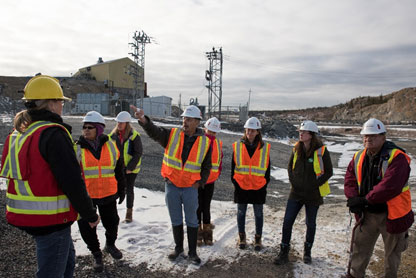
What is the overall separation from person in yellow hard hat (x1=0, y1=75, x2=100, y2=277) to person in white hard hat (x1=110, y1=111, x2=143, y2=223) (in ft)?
9.29

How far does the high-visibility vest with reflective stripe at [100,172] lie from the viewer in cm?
382

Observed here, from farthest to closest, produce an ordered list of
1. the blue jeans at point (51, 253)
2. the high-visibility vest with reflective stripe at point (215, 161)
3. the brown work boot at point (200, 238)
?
the high-visibility vest with reflective stripe at point (215, 161) < the brown work boot at point (200, 238) < the blue jeans at point (51, 253)

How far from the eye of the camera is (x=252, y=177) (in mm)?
4641

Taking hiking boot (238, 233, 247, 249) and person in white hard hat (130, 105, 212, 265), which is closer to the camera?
person in white hard hat (130, 105, 212, 265)

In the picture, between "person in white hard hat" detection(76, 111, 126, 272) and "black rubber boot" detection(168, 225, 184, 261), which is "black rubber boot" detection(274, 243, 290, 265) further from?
"person in white hard hat" detection(76, 111, 126, 272)

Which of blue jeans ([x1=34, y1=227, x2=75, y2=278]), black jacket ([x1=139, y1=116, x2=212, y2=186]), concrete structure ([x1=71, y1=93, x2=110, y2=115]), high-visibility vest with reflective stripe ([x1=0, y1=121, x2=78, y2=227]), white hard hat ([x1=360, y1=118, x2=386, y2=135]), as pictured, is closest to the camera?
high-visibility vest with reflective stripe ([x1=0, y1=121, x2=78, y2=227])

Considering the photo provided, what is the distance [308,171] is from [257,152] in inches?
32.4

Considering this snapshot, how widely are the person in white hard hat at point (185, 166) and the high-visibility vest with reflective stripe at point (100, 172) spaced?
0.62 metres

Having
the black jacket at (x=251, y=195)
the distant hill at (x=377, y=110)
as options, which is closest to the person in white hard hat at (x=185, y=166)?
the black jacket at (x=251, y=195)

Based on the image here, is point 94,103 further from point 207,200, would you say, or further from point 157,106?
point 207,200

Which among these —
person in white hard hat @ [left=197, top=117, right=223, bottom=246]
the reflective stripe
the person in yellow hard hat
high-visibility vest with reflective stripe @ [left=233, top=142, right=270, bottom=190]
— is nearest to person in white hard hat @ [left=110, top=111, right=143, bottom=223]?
person in white hard hat @ [left=197, top=117, right=223, bottom=246]

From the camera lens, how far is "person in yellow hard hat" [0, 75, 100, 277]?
2225 mm

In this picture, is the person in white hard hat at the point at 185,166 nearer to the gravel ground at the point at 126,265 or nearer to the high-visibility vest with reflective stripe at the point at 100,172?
the gravel ground at the point at 126,265

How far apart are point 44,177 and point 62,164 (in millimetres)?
182
